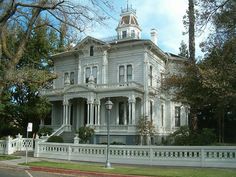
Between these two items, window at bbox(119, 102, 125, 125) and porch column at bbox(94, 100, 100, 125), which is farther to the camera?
window at bbox(119, 102, 125, 125)

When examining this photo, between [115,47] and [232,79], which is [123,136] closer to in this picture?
[115,47]

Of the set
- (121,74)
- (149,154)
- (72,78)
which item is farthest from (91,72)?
(149,154)

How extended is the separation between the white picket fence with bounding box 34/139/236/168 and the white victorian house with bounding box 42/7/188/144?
8.45 metres

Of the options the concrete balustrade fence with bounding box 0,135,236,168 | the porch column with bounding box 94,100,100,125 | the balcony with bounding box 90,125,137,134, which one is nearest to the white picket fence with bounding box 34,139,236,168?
the concrete balustrade fence with bounding box 0,135,236,168

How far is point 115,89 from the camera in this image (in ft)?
105

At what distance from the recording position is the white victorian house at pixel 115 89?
32062 millimetres

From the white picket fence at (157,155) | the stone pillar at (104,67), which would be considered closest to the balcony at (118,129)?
the stone pillar at (104,67)

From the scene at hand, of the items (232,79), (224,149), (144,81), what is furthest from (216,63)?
(144,81)

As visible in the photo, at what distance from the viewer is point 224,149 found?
714 inches

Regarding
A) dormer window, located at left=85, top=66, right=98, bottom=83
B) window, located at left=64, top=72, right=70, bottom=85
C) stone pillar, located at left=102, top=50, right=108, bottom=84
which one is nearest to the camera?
stone pillar, located at left=102, top=50, right=108, bottom=84

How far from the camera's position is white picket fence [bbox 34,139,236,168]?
1820 cm

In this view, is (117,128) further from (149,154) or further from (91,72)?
(149,154)

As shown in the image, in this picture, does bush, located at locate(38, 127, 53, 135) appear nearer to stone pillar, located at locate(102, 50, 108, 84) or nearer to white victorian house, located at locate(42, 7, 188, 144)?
white victorian house, located at locate(42, 7, 188, 144)

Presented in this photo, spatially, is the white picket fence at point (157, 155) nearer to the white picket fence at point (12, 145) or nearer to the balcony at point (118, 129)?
the white picket fence at point (12, 145)
